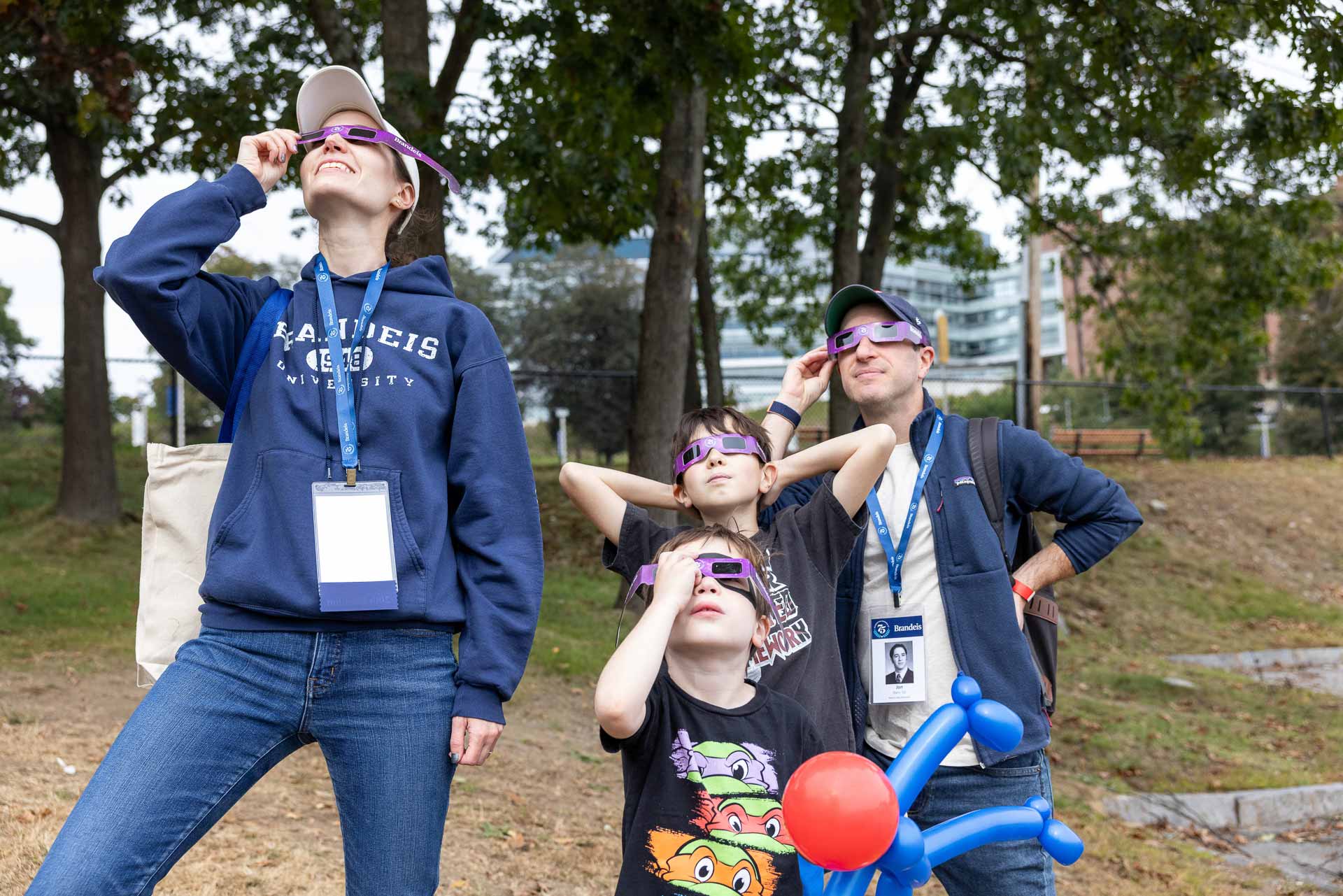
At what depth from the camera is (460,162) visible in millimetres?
8469

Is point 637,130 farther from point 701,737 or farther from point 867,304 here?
point 701,737

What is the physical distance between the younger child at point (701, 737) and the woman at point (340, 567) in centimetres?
25

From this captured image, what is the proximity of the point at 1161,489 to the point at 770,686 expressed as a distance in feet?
58.9

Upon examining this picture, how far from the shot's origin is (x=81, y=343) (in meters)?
A: 13.3

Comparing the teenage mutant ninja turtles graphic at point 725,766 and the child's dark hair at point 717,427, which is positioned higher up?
the child's dark hair at point 717,427

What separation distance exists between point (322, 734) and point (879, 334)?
172cm

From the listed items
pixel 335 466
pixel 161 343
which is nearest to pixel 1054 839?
pixel 335 466

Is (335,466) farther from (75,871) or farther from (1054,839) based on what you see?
(1054,839)

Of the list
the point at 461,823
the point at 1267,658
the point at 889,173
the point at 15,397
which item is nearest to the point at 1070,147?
the point at 889,173

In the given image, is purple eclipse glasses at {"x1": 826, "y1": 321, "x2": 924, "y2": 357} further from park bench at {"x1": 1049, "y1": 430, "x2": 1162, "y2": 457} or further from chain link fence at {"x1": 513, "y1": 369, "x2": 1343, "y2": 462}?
park bench at {"x1": 1049, "y1": 430, "x2": 1162, "y2": 457}

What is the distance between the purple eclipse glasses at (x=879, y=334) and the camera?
3.15 meters

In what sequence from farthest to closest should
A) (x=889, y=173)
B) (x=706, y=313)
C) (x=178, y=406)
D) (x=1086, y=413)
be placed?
1. (x=1086, y=413)
2. (x=178, y=406)
3. (x=706, y=313)
4. (x=889, y=173)

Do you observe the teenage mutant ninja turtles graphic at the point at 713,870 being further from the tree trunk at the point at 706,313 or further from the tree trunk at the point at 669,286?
the tree trunk at the point at 706,313

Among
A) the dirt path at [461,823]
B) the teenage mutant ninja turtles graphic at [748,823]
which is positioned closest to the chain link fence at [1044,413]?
the dirt path at [461,823]
